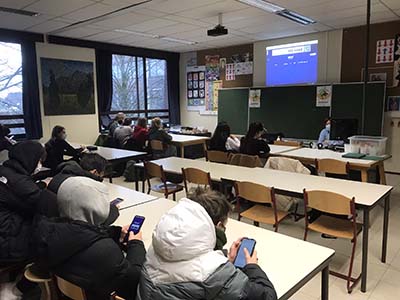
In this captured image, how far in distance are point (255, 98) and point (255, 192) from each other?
5.30 meters

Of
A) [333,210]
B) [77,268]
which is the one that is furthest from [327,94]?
[77,268]

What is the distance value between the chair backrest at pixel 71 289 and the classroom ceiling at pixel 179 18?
4164 mm

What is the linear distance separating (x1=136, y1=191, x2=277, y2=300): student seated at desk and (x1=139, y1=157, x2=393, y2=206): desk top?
164 cm

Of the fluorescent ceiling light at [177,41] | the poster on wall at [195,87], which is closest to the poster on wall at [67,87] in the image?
the fluorescent ceiling light at [177,41]

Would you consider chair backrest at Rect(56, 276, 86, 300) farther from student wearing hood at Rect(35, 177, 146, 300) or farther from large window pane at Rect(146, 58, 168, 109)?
large window pane at Rect(146, 58, 168, 109)

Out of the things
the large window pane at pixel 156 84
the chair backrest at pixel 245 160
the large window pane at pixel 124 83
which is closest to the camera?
the chair backrest at pixel 245 160

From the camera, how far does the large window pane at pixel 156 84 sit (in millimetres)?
9156

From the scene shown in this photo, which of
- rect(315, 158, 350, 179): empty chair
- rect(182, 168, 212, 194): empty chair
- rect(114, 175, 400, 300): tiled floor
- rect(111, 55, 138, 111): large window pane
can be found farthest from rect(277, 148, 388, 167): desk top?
rect(111, 55, 138, 111): large window pane

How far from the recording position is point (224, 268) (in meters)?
1.21

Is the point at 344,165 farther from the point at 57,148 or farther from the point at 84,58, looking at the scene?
the point at 84,58

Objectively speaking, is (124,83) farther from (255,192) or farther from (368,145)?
(255,192)

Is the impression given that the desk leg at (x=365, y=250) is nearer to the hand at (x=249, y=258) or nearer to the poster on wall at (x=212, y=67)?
the hand at (x=249, y=258)

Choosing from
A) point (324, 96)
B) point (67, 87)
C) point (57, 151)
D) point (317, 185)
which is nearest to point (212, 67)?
point (324, 96)

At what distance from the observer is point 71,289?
1.43 m
